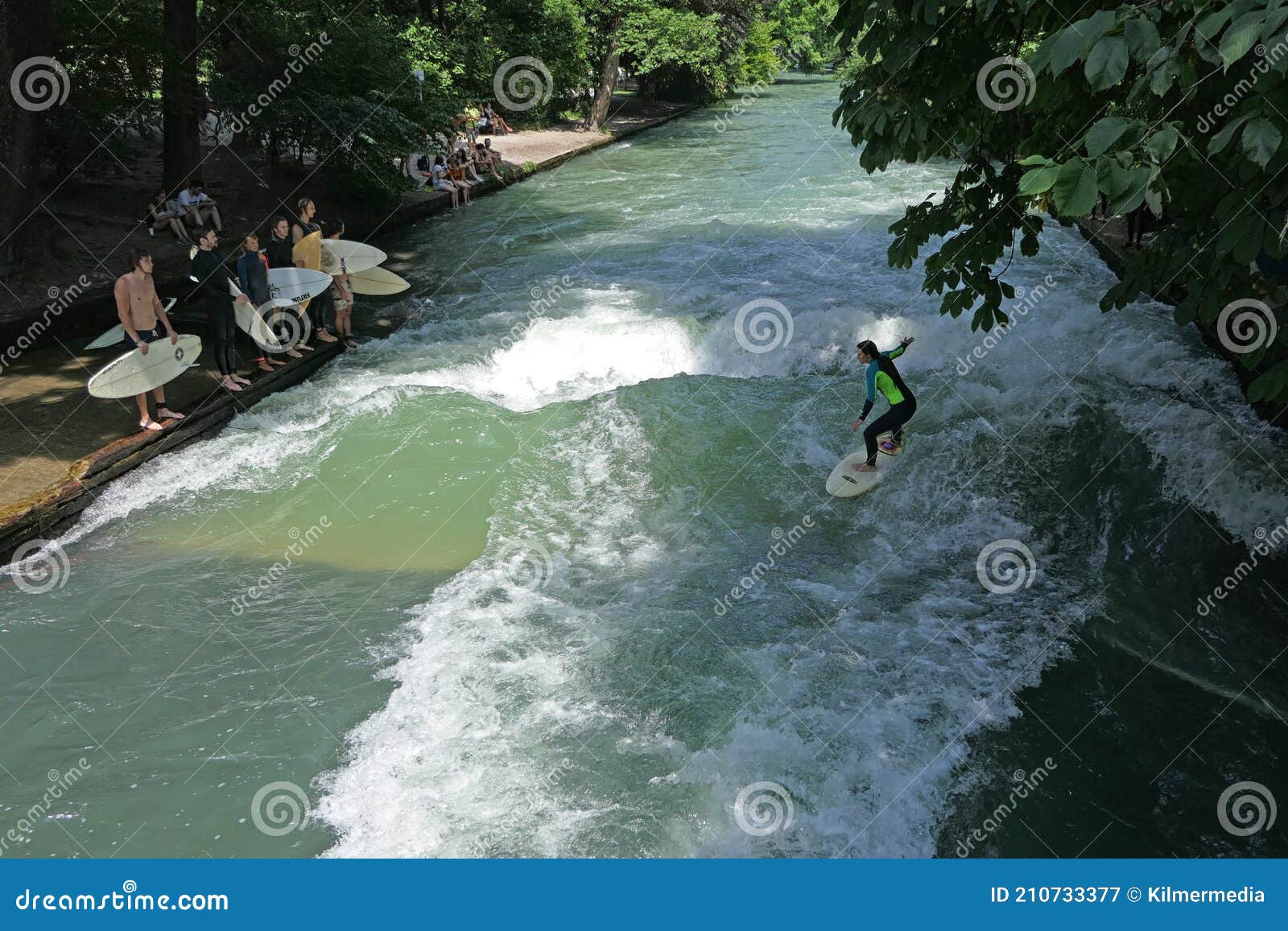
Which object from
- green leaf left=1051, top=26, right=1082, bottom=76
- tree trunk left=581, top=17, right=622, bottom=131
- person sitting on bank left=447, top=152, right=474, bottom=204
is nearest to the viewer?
green leaf left=1051, top=26, right=1082, bottom=76

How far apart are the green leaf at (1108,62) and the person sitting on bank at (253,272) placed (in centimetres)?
893

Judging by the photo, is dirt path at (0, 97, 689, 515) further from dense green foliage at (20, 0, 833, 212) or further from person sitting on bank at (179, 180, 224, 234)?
dense green foliage at (20, 0, 833, 212)

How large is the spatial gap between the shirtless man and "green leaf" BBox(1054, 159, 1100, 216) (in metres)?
8.05

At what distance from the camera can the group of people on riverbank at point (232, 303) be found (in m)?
8.98

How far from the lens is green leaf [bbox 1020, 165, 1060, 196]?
2721 mm

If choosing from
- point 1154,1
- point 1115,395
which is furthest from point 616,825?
point 1115,395

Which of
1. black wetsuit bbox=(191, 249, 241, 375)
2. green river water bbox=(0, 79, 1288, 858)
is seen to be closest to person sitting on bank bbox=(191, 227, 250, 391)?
black wetsuit bbox=(191, 249, 241, 375)

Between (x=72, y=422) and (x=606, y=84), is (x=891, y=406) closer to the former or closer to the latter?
(x=72, y=422)

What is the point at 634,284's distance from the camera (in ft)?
49.7

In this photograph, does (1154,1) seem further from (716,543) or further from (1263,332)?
(716,543)

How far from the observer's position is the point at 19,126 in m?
11.9

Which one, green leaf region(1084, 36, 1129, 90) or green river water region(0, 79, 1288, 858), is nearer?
green leaf region(1084, 36, 1129, 90)

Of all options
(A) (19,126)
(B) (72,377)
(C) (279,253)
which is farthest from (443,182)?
(B) (72,377)

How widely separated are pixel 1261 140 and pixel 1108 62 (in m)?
0.55
